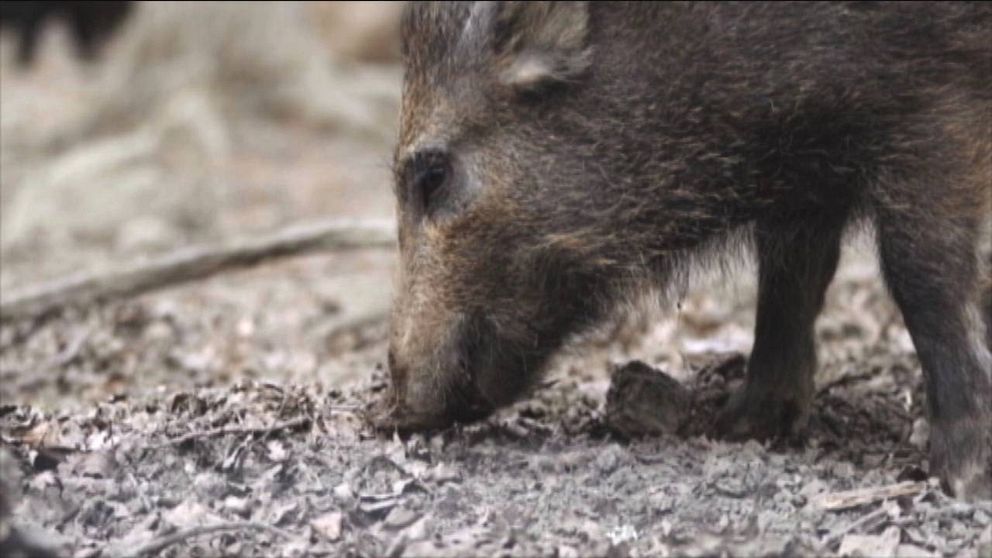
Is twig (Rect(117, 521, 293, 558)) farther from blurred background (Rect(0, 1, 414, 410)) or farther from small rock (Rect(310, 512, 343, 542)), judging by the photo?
blurred background (Rect(0, 1, 414, 410))

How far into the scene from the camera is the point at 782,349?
19.2 ft

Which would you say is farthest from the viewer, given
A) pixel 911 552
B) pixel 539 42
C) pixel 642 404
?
pixel 642 404

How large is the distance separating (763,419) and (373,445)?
148 cm

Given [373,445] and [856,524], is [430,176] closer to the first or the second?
[373,445]

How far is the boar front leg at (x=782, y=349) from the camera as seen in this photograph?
5.78m

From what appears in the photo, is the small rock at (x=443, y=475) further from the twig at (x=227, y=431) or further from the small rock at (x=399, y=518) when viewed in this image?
the twig at (x=227, y=431)

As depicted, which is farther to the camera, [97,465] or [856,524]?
[97,465]

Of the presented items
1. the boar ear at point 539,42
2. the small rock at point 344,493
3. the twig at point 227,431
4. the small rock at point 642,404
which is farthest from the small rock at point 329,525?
the boar ear at point 539,42

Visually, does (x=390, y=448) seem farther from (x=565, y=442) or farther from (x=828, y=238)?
(x=828, y=238)

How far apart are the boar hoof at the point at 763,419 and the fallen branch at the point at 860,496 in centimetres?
97

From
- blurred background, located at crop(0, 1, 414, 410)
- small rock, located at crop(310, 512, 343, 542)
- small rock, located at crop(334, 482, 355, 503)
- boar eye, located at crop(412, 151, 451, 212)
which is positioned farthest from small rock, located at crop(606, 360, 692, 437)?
blurred background, located at crop(0, 1, 414, 410)

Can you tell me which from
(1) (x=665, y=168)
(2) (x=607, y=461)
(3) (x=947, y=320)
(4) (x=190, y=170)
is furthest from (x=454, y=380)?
(4) (x=190, y=170)

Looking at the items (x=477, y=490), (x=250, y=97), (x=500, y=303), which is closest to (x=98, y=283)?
(x=500, y=303)

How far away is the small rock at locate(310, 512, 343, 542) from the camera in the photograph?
429 cm
